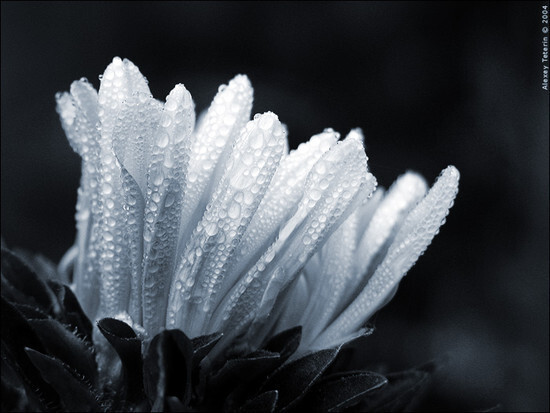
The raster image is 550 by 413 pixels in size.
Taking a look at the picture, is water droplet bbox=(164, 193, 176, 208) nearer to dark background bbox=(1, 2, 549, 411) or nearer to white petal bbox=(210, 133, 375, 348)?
white petal bbox=(210, 133, 375, 348)

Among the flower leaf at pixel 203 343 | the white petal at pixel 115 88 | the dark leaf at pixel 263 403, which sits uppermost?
the white petal at pixel 115 88

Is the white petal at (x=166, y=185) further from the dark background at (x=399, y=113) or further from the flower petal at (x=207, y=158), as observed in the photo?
the dark background at (x=399, y=113)

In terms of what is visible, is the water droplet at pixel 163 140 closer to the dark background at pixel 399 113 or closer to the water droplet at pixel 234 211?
the water droplet at pixel 234 211

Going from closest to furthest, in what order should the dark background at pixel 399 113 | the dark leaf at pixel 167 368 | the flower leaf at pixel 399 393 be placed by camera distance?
1. the dark leaf at pixel 167 368
2. the flower leaf at pixel 399 393
3. the dark background at pixel 399 113

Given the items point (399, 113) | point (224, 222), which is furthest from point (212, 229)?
point (399, 113)

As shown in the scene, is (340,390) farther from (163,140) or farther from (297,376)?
(163,140)

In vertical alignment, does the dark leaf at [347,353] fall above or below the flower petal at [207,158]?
below

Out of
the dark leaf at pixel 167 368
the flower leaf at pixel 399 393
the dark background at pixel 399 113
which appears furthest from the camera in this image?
the dark background at pixel 399 113

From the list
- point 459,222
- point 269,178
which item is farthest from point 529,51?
Result: point 269,178

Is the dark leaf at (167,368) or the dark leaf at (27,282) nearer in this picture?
the dark leaf at (167,368)

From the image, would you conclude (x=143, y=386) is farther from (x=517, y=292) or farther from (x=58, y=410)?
(x=517, y=292)

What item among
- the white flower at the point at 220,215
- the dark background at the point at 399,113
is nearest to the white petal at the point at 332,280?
the white flower at the point at 220,215
